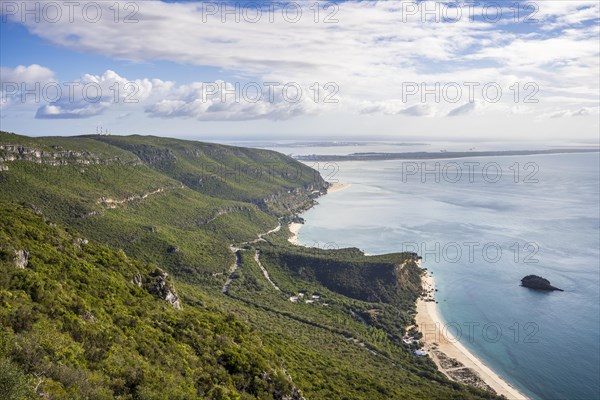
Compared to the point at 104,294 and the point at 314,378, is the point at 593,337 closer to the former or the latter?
the point at 314,378

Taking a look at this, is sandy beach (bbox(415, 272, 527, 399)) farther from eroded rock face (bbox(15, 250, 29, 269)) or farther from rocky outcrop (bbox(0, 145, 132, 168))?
rocky outcrop (bbox(0, 145, 132, 168))

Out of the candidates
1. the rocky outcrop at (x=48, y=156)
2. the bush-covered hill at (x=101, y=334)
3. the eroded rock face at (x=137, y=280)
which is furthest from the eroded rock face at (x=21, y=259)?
the rocky outcrop at (x=48, y=156)

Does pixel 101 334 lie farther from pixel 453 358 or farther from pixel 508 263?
pixel 508 263

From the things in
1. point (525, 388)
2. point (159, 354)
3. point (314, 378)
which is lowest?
point (525, 388)

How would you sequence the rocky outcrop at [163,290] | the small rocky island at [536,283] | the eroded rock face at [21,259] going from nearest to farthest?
the eroded rock face at [21,259]
the rocky outcrop at [163,290]
the small rocky island at [536,283]

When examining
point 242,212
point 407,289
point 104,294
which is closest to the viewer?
point 104,294

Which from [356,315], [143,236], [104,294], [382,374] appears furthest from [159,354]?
[143,236]

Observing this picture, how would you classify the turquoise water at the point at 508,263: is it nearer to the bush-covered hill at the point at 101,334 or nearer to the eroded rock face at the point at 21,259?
the bush-covered hill at the point at 101,334

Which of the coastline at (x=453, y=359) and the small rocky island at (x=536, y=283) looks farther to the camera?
the small rocky island at (x=536, y=283)
